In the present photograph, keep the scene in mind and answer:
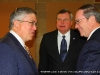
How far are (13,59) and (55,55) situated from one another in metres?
1.27

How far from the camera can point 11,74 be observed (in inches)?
51.6

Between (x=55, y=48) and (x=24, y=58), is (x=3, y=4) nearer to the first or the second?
(x=55, y=48)

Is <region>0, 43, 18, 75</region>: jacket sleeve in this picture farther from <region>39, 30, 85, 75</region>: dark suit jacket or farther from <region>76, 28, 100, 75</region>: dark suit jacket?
<region>39, 30, 85, 75</region>: dark suit jacket

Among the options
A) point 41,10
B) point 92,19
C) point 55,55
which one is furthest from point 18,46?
point 41,10

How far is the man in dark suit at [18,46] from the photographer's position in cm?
133

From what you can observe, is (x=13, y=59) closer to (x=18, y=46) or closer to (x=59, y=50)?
(x=18, y=46)

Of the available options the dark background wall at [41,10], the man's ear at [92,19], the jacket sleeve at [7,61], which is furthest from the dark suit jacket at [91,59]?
the dark background wall at [41,10]

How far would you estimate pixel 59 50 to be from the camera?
2.63 metres

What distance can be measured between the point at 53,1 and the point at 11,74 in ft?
7.90

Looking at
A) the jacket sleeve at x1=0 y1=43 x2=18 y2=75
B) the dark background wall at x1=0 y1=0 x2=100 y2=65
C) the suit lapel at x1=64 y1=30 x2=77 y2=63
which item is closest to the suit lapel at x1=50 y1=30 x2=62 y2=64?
the suit lapel at x1=64 y1=30 x2=77 y2=63

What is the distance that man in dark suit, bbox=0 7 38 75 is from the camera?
52.2 inches

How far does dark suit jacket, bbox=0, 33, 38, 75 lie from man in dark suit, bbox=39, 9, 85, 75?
1042 millimetres

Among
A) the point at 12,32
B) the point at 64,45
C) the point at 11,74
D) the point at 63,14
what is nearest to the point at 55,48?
the point at 64,45

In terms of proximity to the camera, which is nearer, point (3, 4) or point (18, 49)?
point (18, 49)
